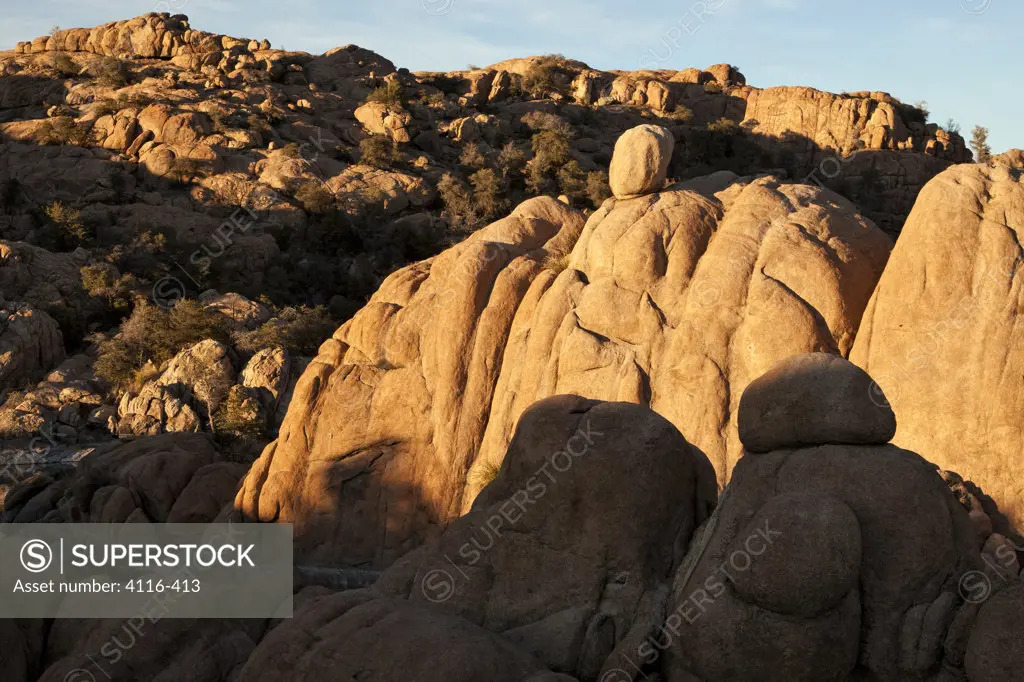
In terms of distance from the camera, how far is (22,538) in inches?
663

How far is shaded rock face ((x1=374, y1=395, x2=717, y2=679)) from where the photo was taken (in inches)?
358

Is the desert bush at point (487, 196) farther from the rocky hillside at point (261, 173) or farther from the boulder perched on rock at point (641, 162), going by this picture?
the boulder perched on rock at point (641, 162)

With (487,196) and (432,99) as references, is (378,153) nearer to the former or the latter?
(487,196)

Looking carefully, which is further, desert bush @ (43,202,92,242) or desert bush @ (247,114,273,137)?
desert bush @ (247,114,273,137)

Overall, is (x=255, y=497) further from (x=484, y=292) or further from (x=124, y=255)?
(x=124, y=255)

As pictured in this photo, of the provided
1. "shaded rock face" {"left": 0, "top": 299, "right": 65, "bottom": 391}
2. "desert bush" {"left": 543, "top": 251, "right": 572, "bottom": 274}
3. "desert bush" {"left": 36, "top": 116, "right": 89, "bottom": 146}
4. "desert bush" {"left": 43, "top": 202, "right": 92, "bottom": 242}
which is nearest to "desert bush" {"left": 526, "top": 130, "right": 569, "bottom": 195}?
"desert bush" {"left": 43, "top": 202, "right": 92, "bottom": 242}

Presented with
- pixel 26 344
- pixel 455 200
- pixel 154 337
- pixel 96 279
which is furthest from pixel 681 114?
pixel 26 344

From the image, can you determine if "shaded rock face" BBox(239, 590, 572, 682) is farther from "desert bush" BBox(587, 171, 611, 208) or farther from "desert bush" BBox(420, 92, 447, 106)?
"desert bush" BBox(420, 92, 447, 106)

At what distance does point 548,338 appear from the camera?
15.3 metres

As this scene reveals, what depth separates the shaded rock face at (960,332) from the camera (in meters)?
11.4

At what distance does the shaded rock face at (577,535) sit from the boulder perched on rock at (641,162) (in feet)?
22.5

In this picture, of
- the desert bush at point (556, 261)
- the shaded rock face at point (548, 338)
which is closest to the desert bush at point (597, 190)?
the shaded rock face at point (548, 338)

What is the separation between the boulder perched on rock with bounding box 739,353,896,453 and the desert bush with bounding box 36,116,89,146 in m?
40.0

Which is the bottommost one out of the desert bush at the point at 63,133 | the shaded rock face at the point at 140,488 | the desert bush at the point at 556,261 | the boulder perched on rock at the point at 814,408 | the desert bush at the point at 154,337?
the shaded rock face at the point at 140,488
